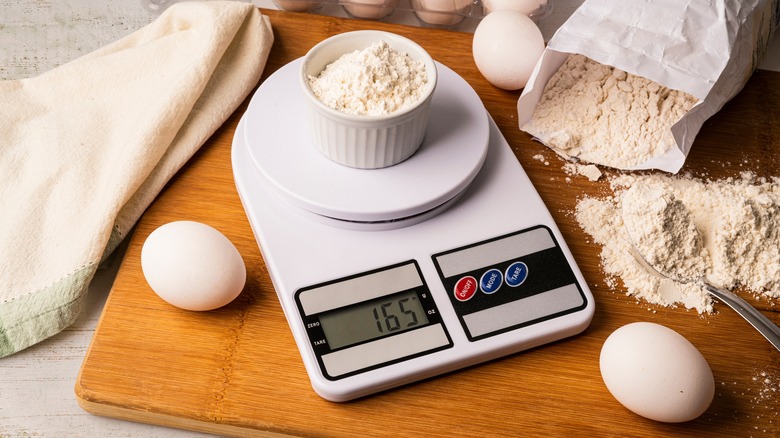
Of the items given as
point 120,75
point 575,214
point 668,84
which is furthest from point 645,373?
point 120,75

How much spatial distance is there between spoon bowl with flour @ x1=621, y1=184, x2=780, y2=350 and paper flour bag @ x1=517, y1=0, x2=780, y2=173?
12cm

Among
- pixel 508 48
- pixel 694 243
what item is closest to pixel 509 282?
pixel 694 243

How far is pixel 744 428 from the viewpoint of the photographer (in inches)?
37.7

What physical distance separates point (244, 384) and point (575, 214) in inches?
21.2

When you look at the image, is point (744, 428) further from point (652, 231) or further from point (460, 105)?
point (460, 105)

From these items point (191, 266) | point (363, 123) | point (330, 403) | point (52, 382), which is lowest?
point (52, 382)

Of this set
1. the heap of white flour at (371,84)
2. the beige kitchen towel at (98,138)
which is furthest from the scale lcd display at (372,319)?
the beige kitchen towel at (98,138)

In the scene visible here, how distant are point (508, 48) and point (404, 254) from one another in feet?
1.34

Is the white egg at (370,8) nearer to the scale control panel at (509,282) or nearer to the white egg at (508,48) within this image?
the white egg at (508,48)

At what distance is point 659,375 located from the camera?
890 millimetres

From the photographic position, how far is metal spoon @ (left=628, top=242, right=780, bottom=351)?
101 centimetres

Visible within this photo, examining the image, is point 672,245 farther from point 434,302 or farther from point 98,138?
point 98,138

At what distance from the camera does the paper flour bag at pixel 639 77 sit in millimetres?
1078

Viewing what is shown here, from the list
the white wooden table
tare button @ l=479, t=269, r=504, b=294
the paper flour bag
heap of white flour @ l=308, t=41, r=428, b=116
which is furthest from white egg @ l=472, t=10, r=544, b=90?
the white wooden table
